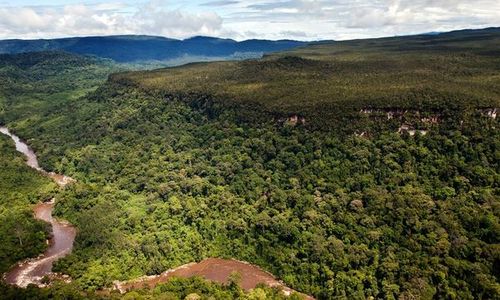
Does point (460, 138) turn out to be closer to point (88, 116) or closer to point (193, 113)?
point (193, 113)

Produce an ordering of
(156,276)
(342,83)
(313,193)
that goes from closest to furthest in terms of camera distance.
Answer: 1. (156,276)
2. (313,193)
3. (342,83)

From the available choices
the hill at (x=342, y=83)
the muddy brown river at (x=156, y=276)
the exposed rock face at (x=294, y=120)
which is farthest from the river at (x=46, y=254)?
the exposed rock face at (x=294, y=120)

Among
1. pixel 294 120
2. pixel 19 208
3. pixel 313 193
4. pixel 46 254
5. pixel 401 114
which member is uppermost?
pixel 401 114

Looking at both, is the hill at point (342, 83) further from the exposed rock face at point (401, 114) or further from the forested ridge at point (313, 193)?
the exposed rock face at point (401, 114)

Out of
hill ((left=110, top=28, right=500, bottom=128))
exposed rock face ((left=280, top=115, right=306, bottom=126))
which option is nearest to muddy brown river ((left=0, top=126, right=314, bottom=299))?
exposed rock face ((left=280, top=115, right=306, bottom=126))

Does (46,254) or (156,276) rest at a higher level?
(46,254)

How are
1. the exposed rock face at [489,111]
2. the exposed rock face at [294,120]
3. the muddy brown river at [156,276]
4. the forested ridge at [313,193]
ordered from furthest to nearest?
the exposed rock face at [294,120] → the exposed rock face at [489,111] → the muddy brown river at [156,276] → the forested ridge at [313,193]

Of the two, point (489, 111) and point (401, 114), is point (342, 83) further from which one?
point (489, 111)

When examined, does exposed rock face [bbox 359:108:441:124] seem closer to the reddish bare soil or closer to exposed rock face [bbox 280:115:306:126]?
exposed rock face [bbox 280:115:306:126]

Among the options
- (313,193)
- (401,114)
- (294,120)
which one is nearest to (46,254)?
(313,193)
